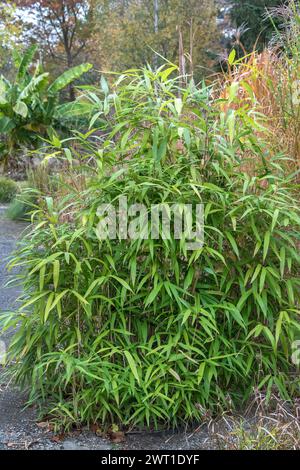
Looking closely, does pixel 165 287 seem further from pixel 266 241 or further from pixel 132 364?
pixel 266 241

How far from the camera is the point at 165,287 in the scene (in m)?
2.72

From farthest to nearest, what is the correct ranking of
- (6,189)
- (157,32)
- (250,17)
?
(157,32) → (250,17) → (6,189)

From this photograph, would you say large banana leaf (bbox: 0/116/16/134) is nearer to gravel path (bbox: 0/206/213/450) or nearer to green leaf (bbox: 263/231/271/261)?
gravel path (bbox: 0/206/213/450)

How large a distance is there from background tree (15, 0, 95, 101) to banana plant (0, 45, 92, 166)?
1230cm

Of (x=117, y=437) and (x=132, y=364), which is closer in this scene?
(x=132, y=364)

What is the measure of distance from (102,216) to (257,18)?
15.9m

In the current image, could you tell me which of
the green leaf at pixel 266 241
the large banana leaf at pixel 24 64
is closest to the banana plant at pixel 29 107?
the large banana leaf at pixel 24 64

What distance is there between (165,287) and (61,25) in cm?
2564

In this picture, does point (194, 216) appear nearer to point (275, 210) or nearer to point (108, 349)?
point (275, 210)

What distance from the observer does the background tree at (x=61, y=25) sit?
83.1 ft

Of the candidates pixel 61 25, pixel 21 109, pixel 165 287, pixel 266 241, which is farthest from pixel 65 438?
pixel 61 25

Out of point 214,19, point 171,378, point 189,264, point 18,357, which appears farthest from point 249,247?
point 214,19

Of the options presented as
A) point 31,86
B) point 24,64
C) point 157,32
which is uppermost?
point 157,32

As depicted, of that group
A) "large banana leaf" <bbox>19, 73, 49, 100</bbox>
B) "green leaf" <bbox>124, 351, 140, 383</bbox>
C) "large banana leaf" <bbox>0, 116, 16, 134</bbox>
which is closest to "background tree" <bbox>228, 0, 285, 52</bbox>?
"large banana leaf" <bbox>19, 73, 49, 100</bbox>
